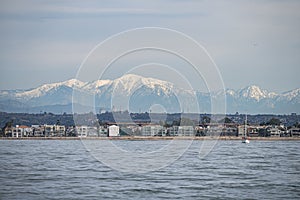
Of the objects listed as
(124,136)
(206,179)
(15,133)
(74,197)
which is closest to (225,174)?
(206,179)

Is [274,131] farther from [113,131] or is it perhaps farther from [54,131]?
[54,131]

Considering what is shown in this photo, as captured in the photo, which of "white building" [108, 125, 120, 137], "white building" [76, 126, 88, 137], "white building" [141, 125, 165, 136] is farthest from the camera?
"white building" [141, 125, 165, 136]

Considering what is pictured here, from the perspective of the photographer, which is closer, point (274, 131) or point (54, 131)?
point (274, 131)

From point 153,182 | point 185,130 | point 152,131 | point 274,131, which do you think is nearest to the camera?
point 153,182

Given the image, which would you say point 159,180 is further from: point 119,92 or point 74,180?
point 119,92

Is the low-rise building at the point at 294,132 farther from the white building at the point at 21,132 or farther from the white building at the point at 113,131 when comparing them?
the white building at the point at 21,132

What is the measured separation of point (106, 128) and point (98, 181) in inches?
4512

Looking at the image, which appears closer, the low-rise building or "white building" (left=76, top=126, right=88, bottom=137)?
"white building" (left=76, top=126, right=88, bottom=137)

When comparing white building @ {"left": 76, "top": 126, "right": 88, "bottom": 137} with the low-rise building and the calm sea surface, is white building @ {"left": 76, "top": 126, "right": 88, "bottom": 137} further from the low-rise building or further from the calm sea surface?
the calm sea surface

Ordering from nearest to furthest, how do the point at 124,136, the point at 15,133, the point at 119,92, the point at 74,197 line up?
1. the point at 74,197
2. the point at 119,92
3. the point at 124,136
4. the point at 15,133

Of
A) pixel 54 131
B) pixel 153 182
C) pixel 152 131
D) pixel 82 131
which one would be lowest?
pixel 153 182

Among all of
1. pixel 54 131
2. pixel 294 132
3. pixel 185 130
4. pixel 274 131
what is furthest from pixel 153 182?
pixel 54 131

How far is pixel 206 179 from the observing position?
3838 cm

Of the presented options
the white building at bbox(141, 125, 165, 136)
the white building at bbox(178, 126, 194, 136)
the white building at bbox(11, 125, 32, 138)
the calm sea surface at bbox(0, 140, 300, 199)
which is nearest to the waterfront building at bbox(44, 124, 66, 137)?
the white building at bbox(11, 125, 32, 138)
